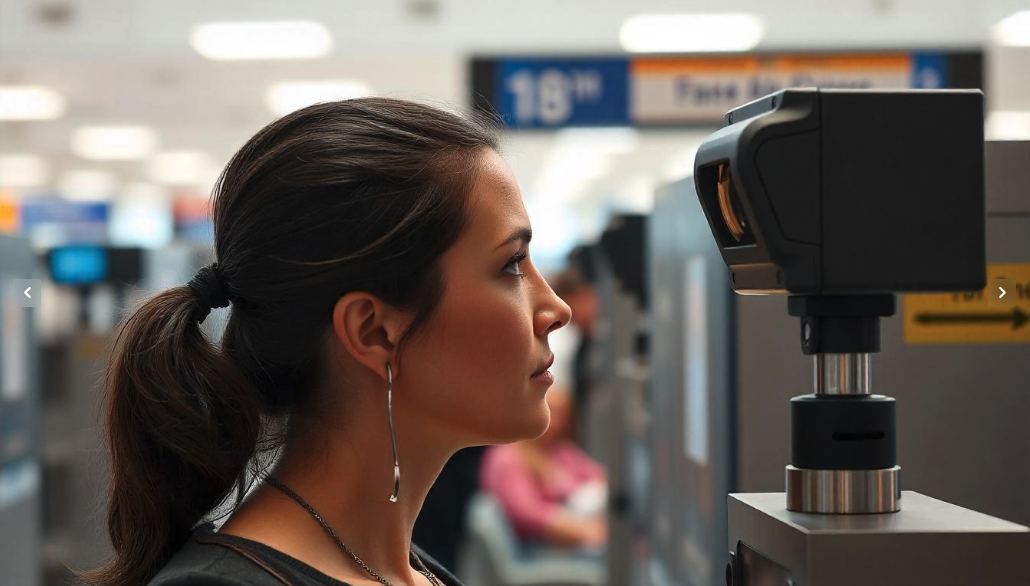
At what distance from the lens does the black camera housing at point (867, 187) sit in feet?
2.57

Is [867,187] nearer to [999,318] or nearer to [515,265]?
[515,265]

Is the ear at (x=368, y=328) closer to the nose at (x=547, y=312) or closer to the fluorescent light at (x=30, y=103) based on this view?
the nose at (x=547, y=312)

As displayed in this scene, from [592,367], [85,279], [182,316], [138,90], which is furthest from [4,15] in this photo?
[182,316]

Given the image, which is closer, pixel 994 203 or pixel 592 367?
pixel 994 203

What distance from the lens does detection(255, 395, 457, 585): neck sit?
1.14m

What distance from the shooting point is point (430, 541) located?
3988 mm

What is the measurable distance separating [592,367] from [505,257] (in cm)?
409

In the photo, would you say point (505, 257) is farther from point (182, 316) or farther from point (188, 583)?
point (188, 583)

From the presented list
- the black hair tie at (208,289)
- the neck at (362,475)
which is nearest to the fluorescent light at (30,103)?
the black hair tie at (208,289)

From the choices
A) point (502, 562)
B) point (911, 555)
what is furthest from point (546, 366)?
point (502, 562)

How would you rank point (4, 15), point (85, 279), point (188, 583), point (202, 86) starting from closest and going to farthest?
point (188, 583)
point (85, 279)
point (4, 15)
point (202, 86)

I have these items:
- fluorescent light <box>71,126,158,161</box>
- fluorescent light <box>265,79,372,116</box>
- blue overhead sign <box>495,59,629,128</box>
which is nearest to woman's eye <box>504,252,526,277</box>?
blue overhead sign <box>495,59,629,128</box>

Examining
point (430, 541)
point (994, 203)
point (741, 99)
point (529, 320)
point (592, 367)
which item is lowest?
point (430, 541)

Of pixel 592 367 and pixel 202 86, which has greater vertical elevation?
pixel 202 86
